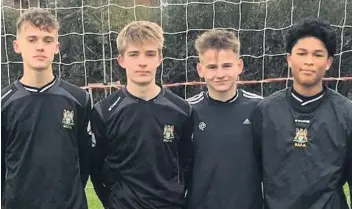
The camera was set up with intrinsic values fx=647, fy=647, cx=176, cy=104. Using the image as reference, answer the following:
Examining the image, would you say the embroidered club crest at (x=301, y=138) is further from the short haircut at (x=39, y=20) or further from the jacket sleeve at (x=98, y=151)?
the short haircut at (x=39, y=20)

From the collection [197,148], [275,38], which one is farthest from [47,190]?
[275,38]

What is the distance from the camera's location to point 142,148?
2840 millimetres

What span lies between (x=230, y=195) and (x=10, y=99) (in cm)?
103

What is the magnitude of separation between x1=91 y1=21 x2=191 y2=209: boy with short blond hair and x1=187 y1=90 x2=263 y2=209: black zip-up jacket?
0.09m

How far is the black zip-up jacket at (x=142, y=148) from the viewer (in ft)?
9.30

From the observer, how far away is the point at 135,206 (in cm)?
283

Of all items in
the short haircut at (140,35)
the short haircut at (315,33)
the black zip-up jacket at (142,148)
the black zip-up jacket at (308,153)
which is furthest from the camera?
the short haircut at (140,35)

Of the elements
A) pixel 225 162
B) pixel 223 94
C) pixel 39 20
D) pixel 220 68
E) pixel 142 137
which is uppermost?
pixel 39 20

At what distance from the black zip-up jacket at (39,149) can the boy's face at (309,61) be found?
981 millimetres

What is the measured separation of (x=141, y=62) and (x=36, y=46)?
0.46 metres

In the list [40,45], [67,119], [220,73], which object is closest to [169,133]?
[220,73]

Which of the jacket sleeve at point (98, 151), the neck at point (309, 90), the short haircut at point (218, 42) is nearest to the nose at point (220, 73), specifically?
the short haircut at point (218, 42)

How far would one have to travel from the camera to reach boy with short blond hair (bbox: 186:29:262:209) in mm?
2787

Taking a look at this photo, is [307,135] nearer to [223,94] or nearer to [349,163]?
[349,163]
